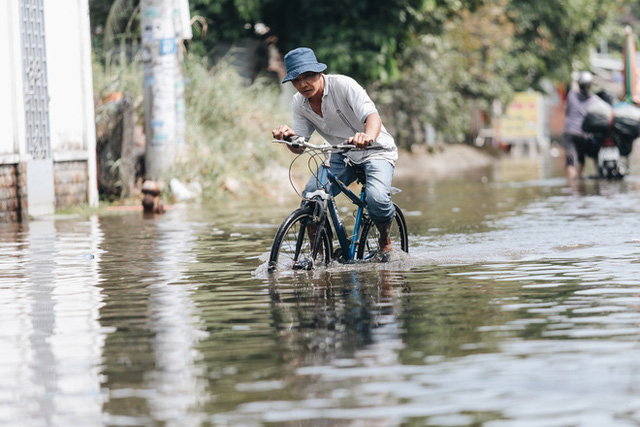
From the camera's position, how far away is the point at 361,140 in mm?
9250

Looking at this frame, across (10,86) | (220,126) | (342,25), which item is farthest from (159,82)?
(342,25)

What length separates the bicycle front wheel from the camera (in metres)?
9.47

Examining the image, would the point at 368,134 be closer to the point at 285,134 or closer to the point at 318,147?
the point at 318,147

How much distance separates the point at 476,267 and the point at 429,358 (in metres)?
4.19

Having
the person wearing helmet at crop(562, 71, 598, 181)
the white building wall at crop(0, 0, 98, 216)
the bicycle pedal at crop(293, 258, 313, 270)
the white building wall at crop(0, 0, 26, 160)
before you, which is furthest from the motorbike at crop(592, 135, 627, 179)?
the bicycle pedal at crop(293, 258, 313, 270)

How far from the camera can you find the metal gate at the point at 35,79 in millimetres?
17453

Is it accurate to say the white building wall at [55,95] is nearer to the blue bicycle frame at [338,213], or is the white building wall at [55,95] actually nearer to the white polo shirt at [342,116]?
the white polo shirt at [342,116]

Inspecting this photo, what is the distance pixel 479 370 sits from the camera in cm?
588

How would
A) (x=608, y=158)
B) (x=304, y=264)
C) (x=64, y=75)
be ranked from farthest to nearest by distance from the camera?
1. (x=608, y=158)
2. (x=64, y=75)
3. (x=304, y=264)

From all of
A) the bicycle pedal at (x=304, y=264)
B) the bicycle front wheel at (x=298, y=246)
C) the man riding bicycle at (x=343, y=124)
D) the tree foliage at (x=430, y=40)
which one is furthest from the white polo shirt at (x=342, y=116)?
the tree foliage at (x=430, y=40)

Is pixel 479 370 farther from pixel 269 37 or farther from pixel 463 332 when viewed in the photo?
pixel 269 37

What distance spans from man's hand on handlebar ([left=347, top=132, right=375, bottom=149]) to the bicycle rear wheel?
1162 mm

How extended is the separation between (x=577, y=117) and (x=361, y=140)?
47.1ft

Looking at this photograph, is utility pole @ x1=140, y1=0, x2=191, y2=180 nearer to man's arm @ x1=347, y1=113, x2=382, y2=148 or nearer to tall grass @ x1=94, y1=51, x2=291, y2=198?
tall grass @ x1=94, y1=51, x2=291, y2=198
